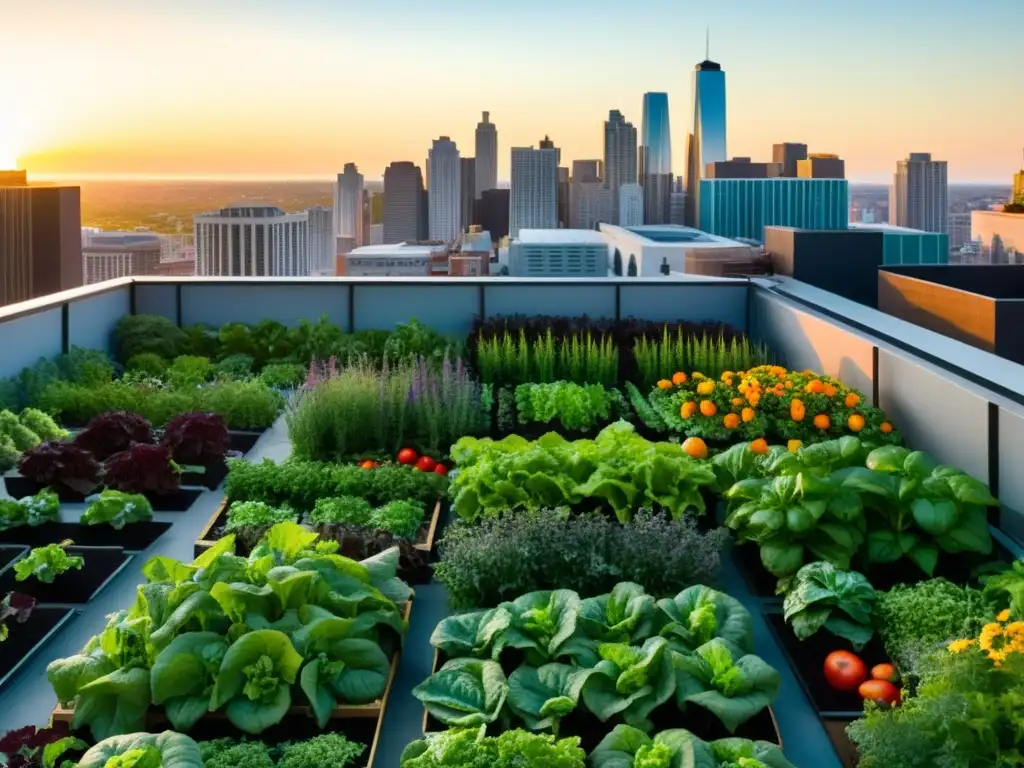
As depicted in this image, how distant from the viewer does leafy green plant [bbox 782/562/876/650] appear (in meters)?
3.61

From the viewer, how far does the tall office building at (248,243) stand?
26172mm

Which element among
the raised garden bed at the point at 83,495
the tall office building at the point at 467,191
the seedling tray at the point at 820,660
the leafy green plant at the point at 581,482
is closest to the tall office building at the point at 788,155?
the tall office building at the point at 467,191

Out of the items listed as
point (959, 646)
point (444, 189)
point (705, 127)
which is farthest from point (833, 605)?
point (705, 127)

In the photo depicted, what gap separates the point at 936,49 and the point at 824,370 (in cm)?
2225

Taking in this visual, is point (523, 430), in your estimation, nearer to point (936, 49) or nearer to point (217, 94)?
point (217, 94)

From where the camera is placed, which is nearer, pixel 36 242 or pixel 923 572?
pixel 923 572

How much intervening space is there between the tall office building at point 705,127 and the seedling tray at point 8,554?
6398cm

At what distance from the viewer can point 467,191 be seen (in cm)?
5841

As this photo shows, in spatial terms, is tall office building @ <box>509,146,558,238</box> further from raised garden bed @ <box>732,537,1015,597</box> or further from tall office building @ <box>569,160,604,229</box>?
raised garden bed @ <box>732,537,1015,597</box>

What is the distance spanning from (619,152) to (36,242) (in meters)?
36.7

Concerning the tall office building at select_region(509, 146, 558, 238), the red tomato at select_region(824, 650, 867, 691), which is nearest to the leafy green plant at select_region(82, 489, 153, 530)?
the red tomato at select_region(824, 650, 867, 691)

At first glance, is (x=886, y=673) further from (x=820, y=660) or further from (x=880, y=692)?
(x=820, y=660)

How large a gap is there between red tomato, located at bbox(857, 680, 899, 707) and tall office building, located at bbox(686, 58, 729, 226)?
64.6m

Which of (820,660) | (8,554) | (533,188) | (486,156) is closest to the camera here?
(820,660)
